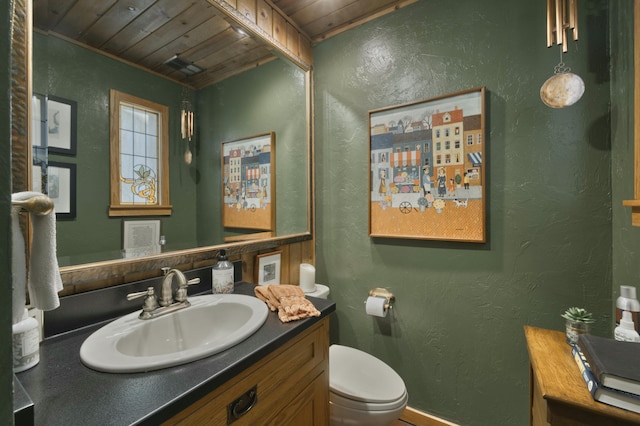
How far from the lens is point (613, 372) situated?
2.33 ft

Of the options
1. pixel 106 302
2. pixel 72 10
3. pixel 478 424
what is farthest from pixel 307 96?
pixel 478 424

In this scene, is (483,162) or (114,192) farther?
(483,162)

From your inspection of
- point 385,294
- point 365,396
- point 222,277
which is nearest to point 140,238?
point 222,277

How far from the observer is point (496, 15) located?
136 centimetres

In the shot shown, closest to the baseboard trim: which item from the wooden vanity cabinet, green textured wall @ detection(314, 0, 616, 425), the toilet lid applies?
green textured wall @ detection(314, 0, 616, 425)

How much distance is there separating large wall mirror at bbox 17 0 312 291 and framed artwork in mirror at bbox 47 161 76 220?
0.04ft

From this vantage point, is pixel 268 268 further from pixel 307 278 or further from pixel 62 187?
pixel 62 187

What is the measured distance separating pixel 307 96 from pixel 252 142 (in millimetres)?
573

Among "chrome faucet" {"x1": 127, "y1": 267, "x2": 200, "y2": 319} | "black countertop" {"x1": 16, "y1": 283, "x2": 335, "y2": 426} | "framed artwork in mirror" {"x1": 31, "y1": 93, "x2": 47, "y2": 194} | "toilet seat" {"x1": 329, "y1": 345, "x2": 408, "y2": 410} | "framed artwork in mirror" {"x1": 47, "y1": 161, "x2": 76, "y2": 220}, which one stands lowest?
"toilet seat" {"x1": 329, "y1": 345, "x2": 408, "y2": 410}

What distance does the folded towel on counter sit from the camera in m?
1.02

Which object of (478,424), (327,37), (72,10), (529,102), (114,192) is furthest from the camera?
(327,37)

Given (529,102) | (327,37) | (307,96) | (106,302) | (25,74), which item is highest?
(327,37)

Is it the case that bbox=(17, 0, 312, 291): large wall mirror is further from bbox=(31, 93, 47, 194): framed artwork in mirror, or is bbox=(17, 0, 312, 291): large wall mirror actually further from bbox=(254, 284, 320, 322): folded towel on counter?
bbox=(254, 284, 320, 322): folded towel on counter

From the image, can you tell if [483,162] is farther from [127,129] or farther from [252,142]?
[127,129]
